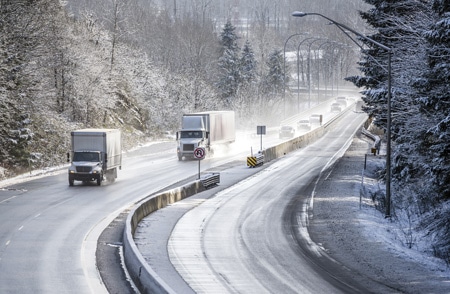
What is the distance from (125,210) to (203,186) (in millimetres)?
9673

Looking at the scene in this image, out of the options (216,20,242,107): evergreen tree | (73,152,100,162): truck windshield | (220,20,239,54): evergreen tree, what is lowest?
(73,152,100,162): truck windshield

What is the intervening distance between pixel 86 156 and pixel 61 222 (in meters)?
12.6

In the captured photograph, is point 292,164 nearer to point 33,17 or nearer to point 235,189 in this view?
point 235,189

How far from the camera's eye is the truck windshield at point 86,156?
38719 millimetres

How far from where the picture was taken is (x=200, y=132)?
56031 mm

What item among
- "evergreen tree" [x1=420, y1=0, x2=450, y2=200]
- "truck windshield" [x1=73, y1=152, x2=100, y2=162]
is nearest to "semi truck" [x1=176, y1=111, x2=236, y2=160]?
"truck windshield" [x1=73, y1=152, x2=100, y2=162]

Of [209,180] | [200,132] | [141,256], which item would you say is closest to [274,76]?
[200,132]

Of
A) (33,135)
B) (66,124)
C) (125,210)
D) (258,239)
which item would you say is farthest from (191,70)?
(258,239)

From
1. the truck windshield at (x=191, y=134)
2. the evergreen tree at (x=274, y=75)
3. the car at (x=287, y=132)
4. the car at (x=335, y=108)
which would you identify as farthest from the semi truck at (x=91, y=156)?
the car at (x=335, y=108)

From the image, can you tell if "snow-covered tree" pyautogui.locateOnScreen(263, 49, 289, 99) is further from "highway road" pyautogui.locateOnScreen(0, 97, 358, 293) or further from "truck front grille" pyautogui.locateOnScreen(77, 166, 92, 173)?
"truck front grille" pyautogui.locateOnScreen(77, 166, 92, 173)

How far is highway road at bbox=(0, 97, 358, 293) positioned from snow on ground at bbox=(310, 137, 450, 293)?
7.56 meters

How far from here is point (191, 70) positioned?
96000 mm

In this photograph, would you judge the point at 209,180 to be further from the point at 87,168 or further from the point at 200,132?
the point at 200,132

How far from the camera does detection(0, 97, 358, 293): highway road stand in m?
17.5
